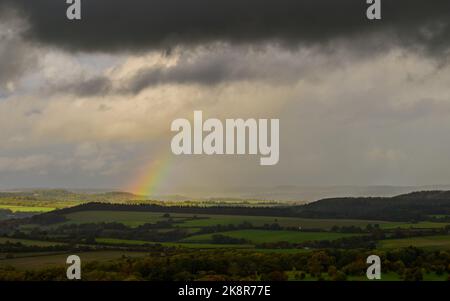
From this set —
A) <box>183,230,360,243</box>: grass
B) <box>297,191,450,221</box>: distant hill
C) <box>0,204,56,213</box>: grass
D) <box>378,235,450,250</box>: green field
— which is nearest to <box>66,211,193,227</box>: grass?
<box>183,230,360,243</box>: grass

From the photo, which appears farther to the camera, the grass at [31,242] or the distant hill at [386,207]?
the distant hill at [386,207]

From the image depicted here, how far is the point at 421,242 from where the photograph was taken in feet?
181

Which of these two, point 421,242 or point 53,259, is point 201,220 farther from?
point 421,242

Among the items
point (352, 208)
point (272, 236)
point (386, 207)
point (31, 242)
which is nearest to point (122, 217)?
point (31, 242)

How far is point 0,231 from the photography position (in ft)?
248

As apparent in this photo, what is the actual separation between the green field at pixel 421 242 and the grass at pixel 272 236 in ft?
24.3

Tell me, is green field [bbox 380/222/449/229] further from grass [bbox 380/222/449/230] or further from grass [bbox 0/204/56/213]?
grass [bbox 0/204/56/213]

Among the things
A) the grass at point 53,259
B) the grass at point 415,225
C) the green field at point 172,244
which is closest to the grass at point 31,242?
the green field at point 172,244

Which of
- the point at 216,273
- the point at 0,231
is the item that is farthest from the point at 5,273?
the point at 0,231

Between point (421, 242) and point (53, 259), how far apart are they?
37.4 m

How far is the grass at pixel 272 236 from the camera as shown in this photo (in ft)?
208

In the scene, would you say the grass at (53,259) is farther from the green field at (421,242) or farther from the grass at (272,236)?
the green field at (421,242)

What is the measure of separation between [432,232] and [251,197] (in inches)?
2235
